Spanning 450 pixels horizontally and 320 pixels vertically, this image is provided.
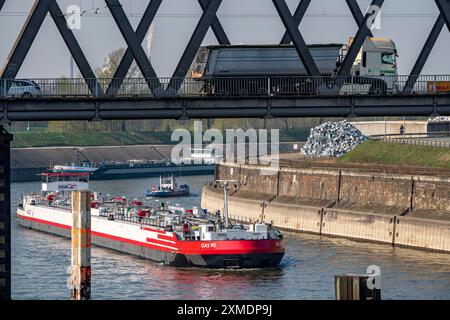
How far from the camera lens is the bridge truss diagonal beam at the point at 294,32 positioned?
49156mm

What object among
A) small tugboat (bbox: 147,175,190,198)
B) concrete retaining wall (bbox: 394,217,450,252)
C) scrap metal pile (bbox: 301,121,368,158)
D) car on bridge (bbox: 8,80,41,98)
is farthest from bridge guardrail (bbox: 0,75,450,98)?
small tugboat (bbox: 147,175,190,198)

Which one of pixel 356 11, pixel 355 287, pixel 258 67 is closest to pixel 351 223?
pixel 258 67

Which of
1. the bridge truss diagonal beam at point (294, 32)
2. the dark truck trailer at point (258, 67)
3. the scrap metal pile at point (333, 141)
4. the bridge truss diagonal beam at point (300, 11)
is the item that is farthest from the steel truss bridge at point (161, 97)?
the scrap metal pile at point (333, 141)

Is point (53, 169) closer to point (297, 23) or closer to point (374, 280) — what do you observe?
point (297, 23)

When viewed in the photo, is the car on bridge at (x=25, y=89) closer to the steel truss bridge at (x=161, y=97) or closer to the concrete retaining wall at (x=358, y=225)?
the steel truss bridge at (x=161, y=97)

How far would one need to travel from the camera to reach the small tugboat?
134 meters

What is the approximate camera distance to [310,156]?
125m

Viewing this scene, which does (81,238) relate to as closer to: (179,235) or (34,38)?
(34,38)

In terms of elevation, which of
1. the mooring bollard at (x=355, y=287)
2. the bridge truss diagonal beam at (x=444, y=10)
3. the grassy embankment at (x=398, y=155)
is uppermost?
the bridge truss diagonal beam at (x=444, y=10)

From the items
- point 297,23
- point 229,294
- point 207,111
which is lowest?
point 229,294

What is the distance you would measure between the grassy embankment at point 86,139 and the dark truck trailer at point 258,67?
113 metres

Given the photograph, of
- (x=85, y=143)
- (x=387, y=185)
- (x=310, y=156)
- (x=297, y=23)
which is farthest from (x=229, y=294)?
(x=85, y=143)

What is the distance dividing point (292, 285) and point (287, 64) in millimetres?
11445
